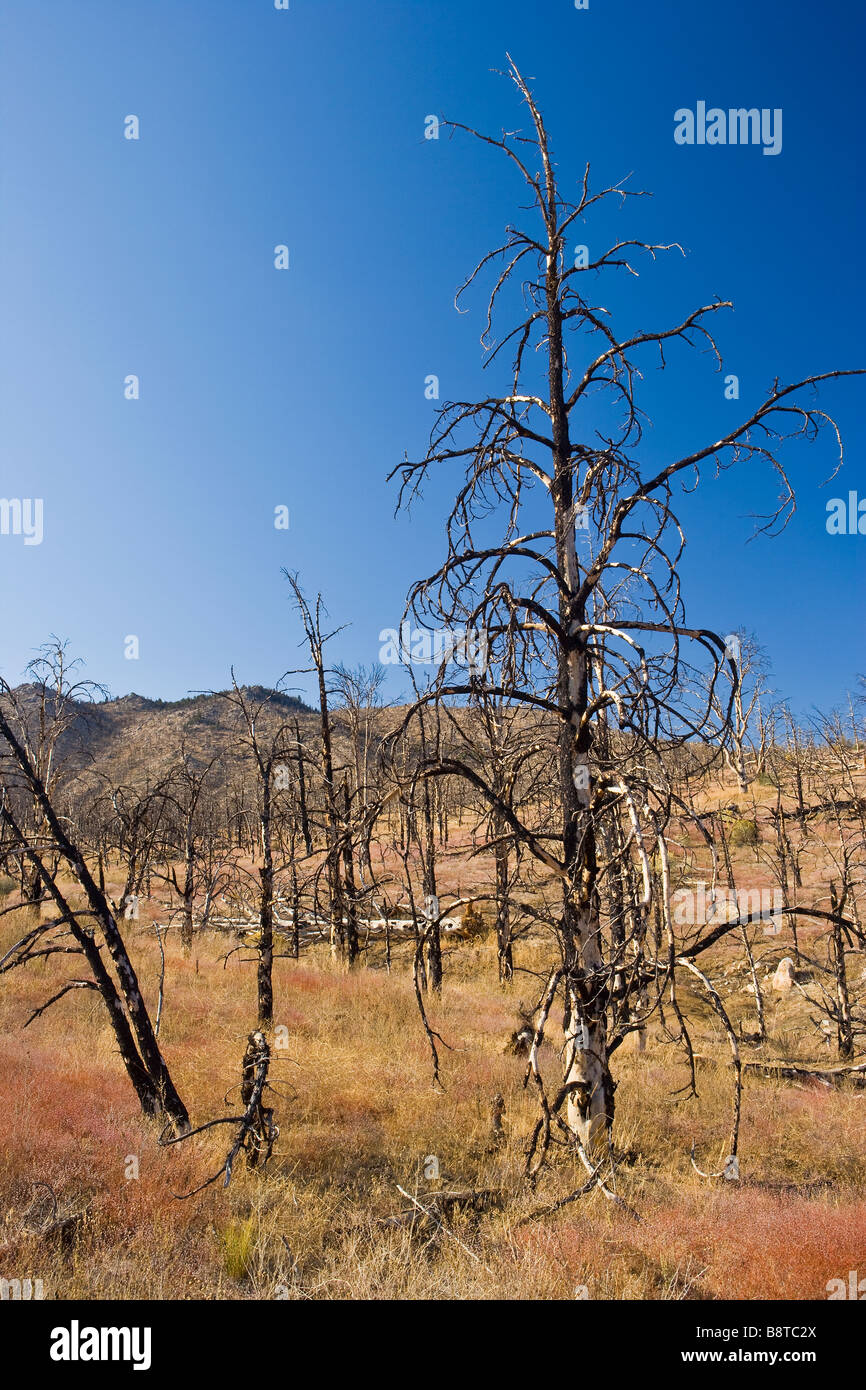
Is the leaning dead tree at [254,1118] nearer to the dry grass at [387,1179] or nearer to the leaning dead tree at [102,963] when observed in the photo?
the dry grass at [387,1179]

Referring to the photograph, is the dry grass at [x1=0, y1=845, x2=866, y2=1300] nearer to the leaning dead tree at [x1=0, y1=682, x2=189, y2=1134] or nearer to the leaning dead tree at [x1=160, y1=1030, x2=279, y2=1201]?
the leaning dead tree at [x1=160, y1=1030, x2=279, y2=1201]

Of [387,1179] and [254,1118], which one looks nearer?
[254,1118]

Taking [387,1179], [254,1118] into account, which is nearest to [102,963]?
[254,1118]

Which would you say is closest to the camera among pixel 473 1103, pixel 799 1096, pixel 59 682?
pixel 473 1103

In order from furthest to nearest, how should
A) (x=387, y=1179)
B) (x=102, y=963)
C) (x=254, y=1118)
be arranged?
(x=102, y=963)
(x=387, y=1179)
(x=254, y=1118)

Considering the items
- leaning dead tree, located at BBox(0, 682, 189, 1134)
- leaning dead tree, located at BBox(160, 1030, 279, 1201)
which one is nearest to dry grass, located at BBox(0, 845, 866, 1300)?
leaning dead tree, located at BBox(160, 1030, 279, 1201)

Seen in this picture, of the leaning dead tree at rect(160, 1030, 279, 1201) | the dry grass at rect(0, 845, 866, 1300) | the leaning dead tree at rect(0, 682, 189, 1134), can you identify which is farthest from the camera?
the leaning dead tree at rect(0, 682, 189, 1134)

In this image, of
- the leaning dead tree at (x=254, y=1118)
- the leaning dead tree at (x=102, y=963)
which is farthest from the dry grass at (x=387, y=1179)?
the leaning dead tree at (x=102, y=963)

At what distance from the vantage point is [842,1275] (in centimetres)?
441

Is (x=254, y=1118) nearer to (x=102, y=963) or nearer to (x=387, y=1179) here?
(x=387, y=1179)

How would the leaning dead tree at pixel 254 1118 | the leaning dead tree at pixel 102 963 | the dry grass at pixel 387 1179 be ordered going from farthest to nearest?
1. the leaning dead tree at pixel 102 963
2. the leaning dead tree at pixel 254 1118
3. the dry grass at pixel 387 1179
